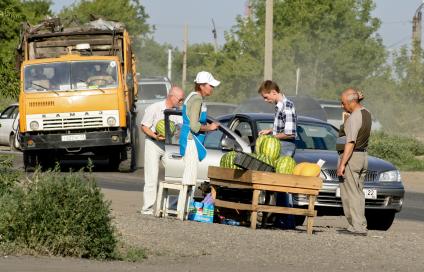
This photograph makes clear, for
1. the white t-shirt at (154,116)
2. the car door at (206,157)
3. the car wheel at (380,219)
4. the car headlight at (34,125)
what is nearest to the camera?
the white t-shirt at (154,116)

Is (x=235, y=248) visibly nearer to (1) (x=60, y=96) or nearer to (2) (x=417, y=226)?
(2) (x=417, y=226)

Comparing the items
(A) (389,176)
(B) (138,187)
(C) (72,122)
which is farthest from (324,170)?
(C) (72,122)

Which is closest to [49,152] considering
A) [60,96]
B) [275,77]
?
[60,96]

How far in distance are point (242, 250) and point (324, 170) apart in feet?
15.1

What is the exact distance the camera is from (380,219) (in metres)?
18.7

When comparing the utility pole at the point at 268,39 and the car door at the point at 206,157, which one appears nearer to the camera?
the car door at the point at 206,157

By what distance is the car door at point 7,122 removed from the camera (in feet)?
150

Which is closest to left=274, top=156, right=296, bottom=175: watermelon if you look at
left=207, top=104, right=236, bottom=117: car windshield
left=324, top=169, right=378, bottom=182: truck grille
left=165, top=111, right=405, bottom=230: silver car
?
left=165, top=111, right=405, bottom=230: silver car

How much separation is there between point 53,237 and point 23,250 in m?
0.32

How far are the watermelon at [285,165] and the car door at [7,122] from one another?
29.8 metres

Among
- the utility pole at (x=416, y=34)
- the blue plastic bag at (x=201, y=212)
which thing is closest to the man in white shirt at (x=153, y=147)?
the blue plastic bag at (x=201, y=212)

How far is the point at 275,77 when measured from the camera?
6638 cm

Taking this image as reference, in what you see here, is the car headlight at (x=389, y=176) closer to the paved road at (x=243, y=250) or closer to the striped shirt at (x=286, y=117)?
the paved road at (x=243, y=250)

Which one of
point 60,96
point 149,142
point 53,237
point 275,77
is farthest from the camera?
point 275,77
